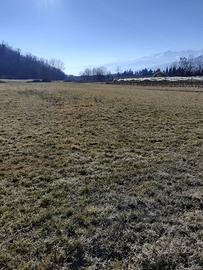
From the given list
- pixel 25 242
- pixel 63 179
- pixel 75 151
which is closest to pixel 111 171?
pixel 63 179

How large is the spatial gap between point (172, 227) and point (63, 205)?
2.10 m

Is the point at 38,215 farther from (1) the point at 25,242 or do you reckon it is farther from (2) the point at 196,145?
(2) the point at 196,145

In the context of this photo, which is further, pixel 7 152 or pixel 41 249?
pixel 7 152

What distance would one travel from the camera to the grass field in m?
4.28

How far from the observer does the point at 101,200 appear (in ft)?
19.6

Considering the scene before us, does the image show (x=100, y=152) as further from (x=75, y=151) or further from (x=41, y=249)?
(x=41, y=249)

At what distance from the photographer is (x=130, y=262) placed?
4.14 m

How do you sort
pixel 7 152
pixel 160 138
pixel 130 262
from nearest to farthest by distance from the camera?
pixel 130 262 → pixel 7 152 → pixel 160 138

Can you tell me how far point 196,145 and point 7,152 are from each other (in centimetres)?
636

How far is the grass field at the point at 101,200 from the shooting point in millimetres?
4277

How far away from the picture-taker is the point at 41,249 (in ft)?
14.3

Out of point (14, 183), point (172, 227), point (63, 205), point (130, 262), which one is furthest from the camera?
point (14, 183)

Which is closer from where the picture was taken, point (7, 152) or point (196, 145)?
point (7, 152)

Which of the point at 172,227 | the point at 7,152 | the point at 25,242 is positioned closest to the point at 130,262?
the point at 172,227
